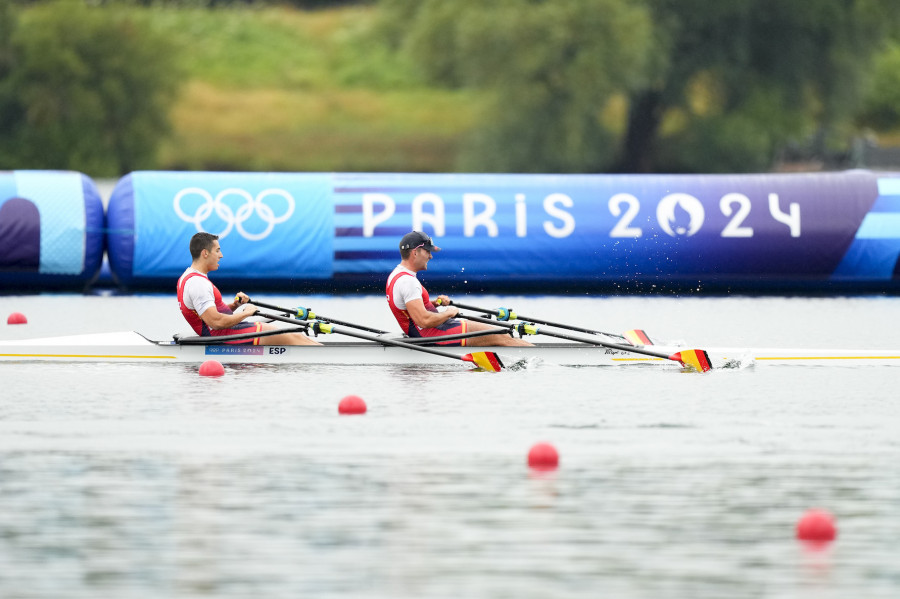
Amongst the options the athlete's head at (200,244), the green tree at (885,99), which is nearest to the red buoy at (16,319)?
the athlete's head at (200,244)

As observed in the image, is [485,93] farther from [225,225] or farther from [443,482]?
[443,482]

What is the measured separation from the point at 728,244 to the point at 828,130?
36912 mm

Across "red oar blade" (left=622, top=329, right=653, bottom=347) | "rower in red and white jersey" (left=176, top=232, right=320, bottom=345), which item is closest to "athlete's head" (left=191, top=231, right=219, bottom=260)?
"rower in red and white jersey" (left=176, top=232, right=320, bottom=345)

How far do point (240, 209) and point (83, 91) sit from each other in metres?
34.9

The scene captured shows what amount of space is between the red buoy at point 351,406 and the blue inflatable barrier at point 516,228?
34.9 ft

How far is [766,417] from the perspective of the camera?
40.5ft

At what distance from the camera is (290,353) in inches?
609

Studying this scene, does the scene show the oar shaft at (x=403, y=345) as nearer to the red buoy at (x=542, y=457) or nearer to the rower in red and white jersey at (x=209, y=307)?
the rower in red and white jersey at (x=209, y=307)

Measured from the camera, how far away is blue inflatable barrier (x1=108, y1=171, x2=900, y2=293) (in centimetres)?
2295

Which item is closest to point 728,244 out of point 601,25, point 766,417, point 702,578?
point 766,417

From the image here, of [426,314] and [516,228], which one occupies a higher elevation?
[516,228]

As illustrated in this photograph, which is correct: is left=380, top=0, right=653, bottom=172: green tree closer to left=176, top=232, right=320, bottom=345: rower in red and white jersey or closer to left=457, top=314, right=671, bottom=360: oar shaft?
left=176, top=232, right=320, bottom=345: rower in red and white jersey

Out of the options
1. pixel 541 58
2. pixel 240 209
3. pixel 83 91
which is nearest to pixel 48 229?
pixel 240 209

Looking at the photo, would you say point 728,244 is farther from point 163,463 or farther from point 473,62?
point 473,62
